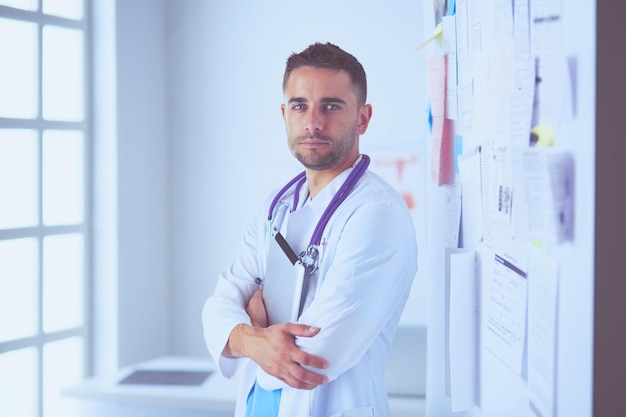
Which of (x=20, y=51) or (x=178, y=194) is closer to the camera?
(x=20, y=51)

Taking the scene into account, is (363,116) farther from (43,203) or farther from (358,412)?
(43,203)

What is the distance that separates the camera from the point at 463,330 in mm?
1326

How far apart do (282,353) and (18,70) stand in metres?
1.90

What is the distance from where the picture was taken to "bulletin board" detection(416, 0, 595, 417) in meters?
0.82

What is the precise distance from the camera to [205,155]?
3305 mm

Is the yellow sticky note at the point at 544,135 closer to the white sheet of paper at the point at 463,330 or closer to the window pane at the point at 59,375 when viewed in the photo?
the white sheet of paper at the point at 463,330

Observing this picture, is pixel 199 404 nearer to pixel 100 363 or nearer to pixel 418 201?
pixel 100 363

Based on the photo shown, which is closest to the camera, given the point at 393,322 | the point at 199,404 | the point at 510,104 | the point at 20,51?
the point at 510,104

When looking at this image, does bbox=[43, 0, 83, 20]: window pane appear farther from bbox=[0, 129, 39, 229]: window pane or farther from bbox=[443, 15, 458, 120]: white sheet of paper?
bbox=[443, 15, 458, 120]: white sheet of paper

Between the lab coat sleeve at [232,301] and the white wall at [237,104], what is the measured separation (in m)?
1.36

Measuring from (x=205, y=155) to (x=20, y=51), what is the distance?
90cm

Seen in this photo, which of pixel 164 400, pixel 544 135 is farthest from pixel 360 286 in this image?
pixel 164 400

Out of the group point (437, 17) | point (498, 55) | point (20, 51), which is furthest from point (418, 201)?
point (498, 55)

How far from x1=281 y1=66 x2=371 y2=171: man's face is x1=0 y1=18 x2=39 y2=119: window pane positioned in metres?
1.52
